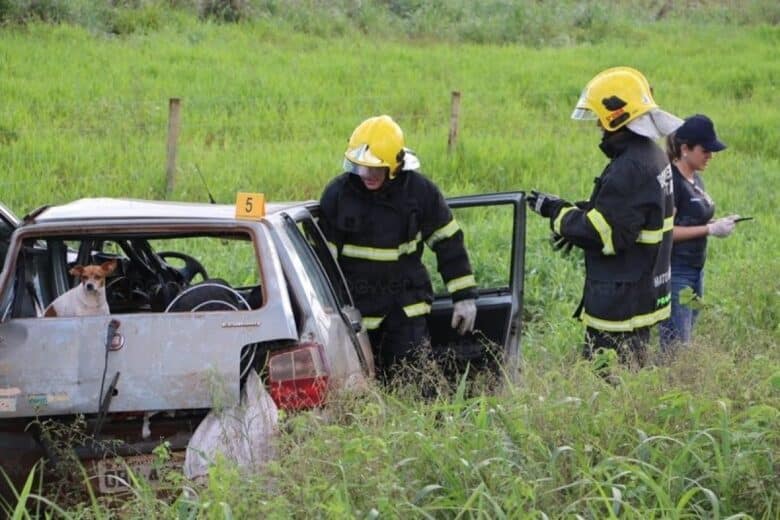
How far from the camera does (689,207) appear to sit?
6844mm

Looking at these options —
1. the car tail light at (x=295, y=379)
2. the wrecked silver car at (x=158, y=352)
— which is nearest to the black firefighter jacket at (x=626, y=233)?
the wrecked silver car at (x=158, y=352)

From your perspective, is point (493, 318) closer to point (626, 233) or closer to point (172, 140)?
point (626, 233)

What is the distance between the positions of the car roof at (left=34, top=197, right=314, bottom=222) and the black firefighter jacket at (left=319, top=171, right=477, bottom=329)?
571 millimetres

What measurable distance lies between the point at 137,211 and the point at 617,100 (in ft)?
7.19

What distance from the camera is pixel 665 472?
169 inches

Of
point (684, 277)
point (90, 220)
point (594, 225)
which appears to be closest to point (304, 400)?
point (90, 220)

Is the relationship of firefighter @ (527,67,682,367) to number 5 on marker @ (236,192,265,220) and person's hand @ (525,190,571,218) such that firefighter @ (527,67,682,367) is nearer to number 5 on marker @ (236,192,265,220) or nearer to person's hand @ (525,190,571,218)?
person's hand @ (525,190,571,218)

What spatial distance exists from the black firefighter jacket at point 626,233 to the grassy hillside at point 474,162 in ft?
1.08

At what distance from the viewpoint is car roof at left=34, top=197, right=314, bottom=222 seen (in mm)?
5195

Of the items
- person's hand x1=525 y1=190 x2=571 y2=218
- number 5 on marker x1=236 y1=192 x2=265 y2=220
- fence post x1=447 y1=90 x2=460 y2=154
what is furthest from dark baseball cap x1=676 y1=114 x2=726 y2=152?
fence post x1=447 y1=90 x2=460 y2=154

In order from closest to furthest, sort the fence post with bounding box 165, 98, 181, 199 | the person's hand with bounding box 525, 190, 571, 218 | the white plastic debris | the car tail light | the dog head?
the white plastic debris, the car tail light, the dog head, the person's hand with bounding box 525, 190, 571, 218, the fence post with bounding box 165, 98, 181, 199

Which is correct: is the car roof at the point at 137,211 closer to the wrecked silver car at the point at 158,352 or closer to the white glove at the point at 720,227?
the wrecked silver car at the point at 158,352

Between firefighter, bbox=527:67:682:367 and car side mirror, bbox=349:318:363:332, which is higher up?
firefighter, bbox=527:67:682:367

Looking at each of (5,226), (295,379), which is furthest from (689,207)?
(5,226)
